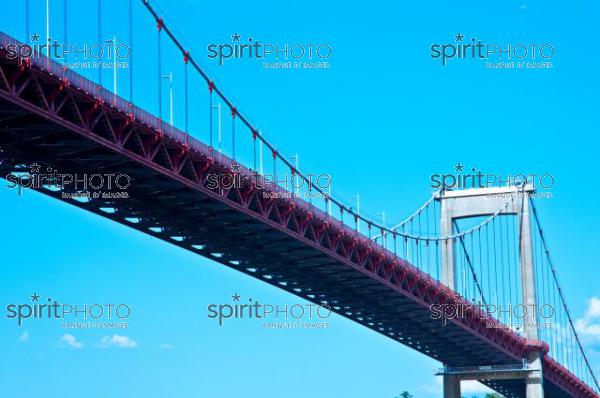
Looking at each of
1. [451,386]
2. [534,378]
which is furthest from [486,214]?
[534,378]

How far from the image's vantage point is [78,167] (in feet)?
145

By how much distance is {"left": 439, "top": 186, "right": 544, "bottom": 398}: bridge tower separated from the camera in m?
92.2

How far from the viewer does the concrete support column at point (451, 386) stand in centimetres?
9031

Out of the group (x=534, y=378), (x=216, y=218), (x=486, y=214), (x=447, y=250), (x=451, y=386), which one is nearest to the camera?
(x=216, y=218)

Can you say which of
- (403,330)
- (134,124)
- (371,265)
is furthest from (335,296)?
(134,124)

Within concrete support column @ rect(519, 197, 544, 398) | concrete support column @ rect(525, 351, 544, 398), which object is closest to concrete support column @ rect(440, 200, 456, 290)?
concrete support column @ rect(519, 197, 544, 398)

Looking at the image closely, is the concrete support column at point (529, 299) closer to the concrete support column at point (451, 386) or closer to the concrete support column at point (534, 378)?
the concrete support column at point (534, 378)

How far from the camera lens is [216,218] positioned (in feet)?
173

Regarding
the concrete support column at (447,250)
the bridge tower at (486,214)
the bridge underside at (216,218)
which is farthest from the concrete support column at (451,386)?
the concrete support column at (447,250)

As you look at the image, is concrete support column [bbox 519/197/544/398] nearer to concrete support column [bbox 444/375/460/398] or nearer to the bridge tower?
the bridge tower

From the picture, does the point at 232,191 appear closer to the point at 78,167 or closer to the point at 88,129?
the point at 78,167

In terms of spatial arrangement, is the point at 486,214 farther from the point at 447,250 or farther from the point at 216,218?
the point at 216,218

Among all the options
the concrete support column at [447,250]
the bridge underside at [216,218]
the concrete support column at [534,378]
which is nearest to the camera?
the bridge underside at [216,218]

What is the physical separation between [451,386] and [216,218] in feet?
142
